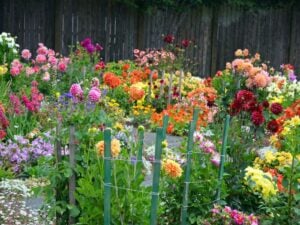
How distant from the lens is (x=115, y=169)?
359 centimetres

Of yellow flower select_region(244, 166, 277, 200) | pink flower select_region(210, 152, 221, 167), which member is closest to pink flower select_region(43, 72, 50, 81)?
pink flower select_region(210, 152, 221, 167)

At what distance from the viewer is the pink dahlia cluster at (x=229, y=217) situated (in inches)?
143

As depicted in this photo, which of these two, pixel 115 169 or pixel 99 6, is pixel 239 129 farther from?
pixel 99 6

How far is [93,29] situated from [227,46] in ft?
12.6

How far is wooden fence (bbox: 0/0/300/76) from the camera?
13.3 metres

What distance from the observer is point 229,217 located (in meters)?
3.73

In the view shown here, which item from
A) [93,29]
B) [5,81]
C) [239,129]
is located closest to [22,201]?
[239,129]

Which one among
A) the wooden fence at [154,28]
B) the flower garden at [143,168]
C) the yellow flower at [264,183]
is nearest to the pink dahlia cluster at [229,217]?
the flower garden at [143,168]

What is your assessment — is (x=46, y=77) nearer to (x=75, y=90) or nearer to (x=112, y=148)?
(x=75, y=90)

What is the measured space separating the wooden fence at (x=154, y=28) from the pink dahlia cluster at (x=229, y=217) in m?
10.0

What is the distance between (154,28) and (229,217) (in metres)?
11.5

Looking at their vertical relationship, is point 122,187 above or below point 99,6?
below

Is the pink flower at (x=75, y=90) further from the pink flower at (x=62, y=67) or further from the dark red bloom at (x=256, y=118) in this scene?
the pink flower at (x=62, y=67)

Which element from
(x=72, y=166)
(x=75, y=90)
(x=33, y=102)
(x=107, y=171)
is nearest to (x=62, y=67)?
(x=33, y=102)
